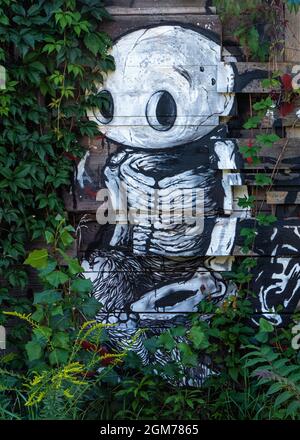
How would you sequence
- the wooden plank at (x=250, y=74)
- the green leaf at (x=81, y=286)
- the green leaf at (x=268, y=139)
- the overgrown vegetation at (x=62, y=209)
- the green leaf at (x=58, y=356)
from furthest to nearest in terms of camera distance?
the wooden plank at (x=250, y=74) < the green leaf at (x=268, y=139) < the overgrown vegetation at (x=62, y=209) < the green leaf at (x=81, y=286) < the green leaf at (x=58, y=356)

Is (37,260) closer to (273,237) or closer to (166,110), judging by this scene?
(166,110)

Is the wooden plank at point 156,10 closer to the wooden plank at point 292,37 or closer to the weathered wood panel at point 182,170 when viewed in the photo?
the weathered wood panel at point 182,170

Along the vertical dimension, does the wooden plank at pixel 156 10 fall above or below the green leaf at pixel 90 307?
above

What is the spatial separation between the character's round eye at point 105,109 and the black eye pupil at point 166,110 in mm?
290

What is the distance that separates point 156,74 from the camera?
458cm

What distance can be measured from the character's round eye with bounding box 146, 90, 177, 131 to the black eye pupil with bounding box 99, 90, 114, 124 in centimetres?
22

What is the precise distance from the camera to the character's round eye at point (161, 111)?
4590mm

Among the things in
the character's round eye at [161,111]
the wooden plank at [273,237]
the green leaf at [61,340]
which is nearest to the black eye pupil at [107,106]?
the character's round eye at [161,111]

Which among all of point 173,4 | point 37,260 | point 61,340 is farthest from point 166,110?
point 61,340

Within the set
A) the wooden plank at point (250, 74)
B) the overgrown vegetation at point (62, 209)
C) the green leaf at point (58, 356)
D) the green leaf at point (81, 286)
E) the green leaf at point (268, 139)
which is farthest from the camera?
the wooden plank at point (250, 74)

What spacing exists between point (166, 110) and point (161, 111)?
0.03 metres

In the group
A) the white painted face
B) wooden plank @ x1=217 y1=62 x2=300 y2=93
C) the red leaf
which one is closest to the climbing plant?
the white painted face

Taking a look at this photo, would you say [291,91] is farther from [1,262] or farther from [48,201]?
[1,262]

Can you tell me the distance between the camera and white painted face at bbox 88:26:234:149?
4.56 m
